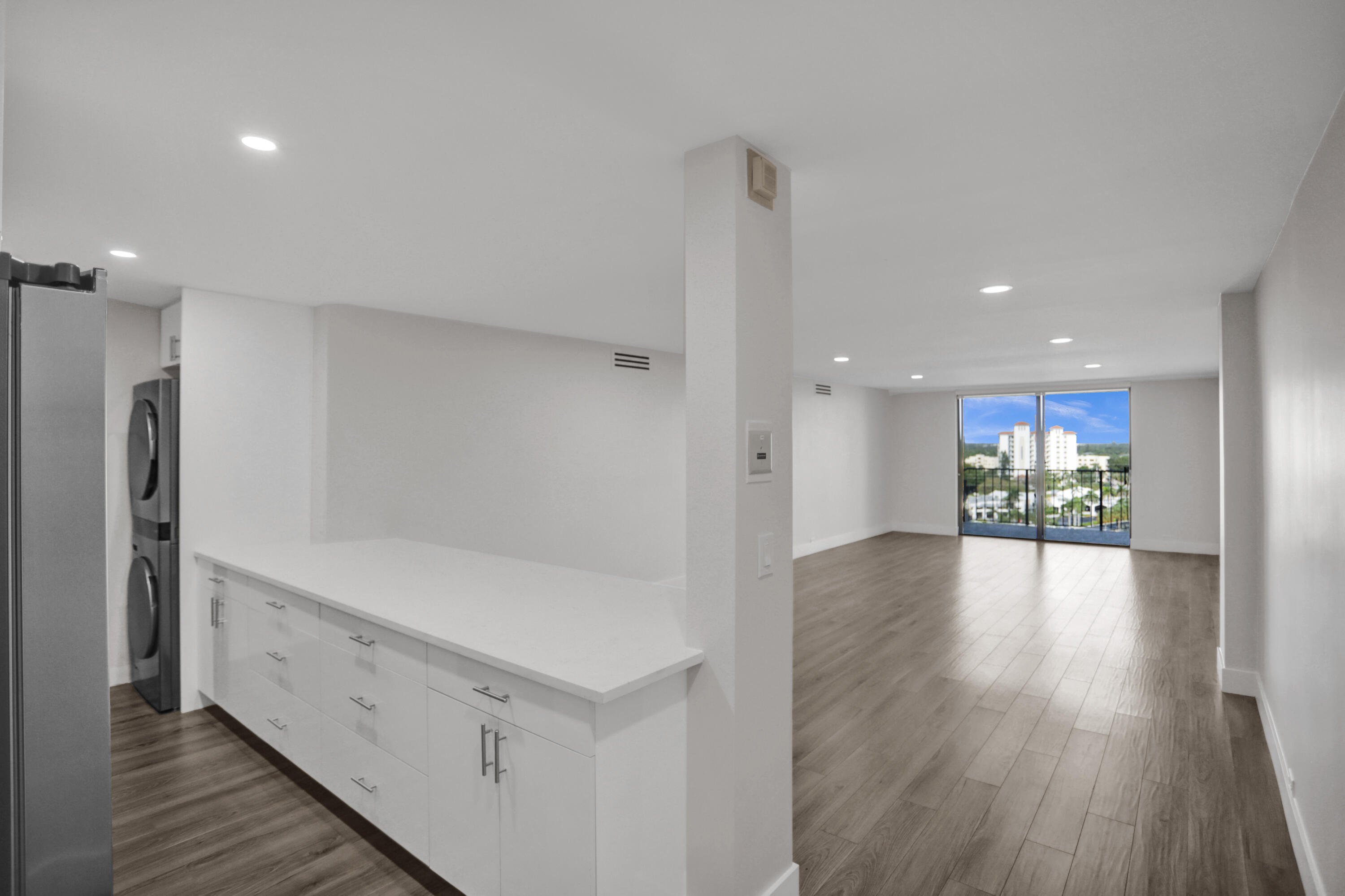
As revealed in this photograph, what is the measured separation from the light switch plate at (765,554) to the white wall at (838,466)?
20.0 feet

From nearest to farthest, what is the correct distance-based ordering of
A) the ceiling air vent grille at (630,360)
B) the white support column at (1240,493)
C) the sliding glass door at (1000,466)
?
the white support column at (1240,493), the ceiling air vent grille at (630,360), the sliding glass door at (1000,466)

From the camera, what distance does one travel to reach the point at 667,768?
196 cm

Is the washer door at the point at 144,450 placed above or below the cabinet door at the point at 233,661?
above

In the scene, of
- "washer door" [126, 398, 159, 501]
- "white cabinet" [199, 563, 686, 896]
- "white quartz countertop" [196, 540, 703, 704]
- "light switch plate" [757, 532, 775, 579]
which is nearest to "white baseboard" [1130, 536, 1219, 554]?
"white quartz countertop" [196, 540, 703, 704]

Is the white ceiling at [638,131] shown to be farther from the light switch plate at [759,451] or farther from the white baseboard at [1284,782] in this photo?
the white baseboard at [1284,782]

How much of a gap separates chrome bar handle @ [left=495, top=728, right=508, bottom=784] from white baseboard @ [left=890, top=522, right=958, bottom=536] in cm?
1013

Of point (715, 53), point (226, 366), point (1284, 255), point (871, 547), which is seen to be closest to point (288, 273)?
point (226, 366)

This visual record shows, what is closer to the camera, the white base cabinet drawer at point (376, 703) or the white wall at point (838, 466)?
the white base cabinet drawer at point (376, 703)

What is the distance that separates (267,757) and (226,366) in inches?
85.1

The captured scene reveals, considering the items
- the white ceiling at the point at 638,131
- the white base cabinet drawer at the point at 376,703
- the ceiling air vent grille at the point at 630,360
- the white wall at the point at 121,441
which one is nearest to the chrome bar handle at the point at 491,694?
the white base cabinet drawer at the point at 376,703

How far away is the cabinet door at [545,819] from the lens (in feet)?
5.76

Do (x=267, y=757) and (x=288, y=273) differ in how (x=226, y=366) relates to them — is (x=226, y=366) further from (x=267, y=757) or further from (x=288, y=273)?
(x=267, y=757)

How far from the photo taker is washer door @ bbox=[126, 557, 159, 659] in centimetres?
378

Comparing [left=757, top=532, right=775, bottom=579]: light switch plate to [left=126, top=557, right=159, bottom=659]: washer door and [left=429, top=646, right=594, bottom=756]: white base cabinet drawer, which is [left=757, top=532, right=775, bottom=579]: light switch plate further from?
[left=126, top=557, right=159, bottom=659]: washer door
